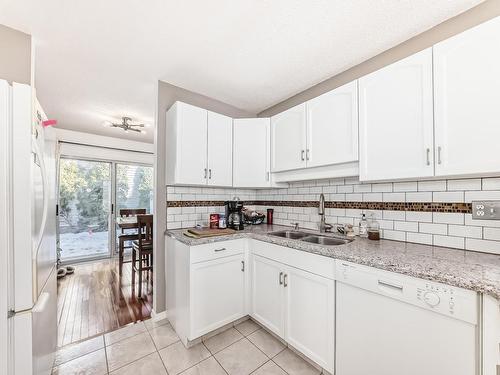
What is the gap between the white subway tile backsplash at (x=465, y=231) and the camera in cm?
132

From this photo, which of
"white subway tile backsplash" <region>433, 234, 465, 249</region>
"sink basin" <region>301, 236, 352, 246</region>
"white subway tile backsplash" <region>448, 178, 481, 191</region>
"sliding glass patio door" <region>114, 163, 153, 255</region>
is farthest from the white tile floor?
"sliding glass patio door" <region>114, 163, 153, 255</region>

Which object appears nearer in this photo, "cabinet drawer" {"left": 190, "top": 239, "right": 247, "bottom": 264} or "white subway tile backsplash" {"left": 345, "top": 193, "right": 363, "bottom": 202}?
"cabinet drawer" {"left": 190, "top": 239, "right": 247, "bottom": 264}

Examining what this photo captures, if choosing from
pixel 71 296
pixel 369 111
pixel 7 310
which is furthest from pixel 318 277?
pixel 71 296

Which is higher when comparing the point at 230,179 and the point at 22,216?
the point at 230,179

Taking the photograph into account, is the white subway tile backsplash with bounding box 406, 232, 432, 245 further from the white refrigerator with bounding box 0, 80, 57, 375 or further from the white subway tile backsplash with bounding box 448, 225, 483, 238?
the white refrigerator with bounding box 0, 80, 57, 375

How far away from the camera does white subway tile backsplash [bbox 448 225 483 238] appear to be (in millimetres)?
1315

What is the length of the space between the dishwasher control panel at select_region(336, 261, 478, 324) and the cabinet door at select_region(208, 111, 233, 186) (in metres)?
1.44

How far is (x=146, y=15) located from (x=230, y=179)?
152cm

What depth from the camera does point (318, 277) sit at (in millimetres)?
1457

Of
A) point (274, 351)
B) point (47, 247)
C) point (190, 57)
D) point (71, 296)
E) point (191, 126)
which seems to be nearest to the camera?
point (47, 247)

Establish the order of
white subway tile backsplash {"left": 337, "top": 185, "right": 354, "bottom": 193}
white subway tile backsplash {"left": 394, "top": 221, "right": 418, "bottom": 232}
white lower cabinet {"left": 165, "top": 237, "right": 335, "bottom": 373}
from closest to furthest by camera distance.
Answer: white lower cabinet {"left": 165, "top": 237, "right": 335, "bottom": 373}
white subway tile backsplash {"left": 394, "top": 221, "right": 418, "bottom": 232}
white subway tile backsplash {"left": 337, "top": 185, "right": 354, "bottom": 193}

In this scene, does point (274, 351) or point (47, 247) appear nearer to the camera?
point (47, 247)

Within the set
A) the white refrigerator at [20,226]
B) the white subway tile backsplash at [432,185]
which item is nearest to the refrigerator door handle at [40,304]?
the white refrigerator at [20,226]

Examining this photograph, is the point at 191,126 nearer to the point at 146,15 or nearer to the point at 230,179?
the point at 230,179
